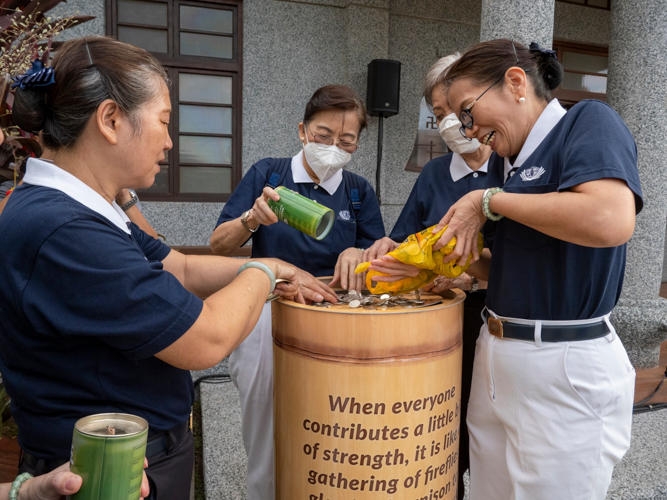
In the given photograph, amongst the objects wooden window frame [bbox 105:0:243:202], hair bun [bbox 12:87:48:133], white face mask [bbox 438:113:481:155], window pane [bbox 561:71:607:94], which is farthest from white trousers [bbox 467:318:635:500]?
window pane [bbox 561:71:607:94]

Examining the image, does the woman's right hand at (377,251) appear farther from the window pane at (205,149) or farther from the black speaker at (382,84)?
the window pane at (205,149)

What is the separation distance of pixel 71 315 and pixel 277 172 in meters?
1.35

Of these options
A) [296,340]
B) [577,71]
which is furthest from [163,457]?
[577,71]

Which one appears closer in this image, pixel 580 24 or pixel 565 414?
pixel 565 414

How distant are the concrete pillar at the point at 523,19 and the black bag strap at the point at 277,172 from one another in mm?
1631

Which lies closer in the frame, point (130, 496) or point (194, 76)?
point (130, 496)

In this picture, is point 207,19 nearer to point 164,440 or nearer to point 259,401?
point 259,401

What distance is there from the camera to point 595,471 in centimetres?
138

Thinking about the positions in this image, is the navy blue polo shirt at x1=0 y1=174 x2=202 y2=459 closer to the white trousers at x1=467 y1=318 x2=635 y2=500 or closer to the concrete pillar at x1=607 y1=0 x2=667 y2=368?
the white trousers at x1=467 y1=318 x2=635 y2=500

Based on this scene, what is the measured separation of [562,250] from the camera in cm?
136

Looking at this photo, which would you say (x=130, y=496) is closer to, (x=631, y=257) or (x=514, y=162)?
(x=514, y=162)

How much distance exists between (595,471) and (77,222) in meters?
1.39

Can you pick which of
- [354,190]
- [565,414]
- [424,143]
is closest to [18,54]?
[354,190]

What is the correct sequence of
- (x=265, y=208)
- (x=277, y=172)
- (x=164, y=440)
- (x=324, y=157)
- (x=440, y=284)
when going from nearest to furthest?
(x=164, y=440)
(x=265, y=208)
(x=440, y=284)
(x=324, y=157)
(x=277, y=172)
